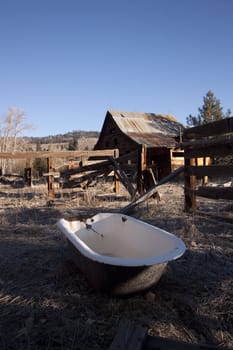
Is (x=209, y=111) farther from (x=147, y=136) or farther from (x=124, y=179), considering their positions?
(x=124, y=179)

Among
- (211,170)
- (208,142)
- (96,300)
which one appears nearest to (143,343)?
(96,300)

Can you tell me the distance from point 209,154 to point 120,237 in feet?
7.65

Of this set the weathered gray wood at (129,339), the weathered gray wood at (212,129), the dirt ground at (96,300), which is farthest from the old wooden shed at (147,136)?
the weathered gray wood at (129,339)

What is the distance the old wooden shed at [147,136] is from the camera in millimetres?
19062

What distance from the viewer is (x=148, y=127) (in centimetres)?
2239

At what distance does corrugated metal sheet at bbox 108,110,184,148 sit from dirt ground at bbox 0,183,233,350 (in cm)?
1488

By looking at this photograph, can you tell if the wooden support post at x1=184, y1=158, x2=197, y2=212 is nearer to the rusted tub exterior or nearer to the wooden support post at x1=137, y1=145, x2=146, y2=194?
the wooden support post at x1=137, y1=145, x2=146, y2=194

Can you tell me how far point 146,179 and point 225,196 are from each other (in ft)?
12.5

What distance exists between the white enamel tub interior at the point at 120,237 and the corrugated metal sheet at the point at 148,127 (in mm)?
14551

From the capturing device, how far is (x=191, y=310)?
2.78 meters

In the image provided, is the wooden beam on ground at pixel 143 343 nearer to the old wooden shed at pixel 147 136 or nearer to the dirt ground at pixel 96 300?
the dirt ground at pixel 96 300

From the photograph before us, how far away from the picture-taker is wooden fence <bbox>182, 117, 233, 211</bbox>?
513cm

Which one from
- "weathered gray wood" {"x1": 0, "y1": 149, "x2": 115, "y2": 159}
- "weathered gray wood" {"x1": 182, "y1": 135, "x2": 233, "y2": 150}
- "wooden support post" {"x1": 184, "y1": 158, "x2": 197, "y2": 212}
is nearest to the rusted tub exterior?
"weathered gray wood" {"x1": 182, "y1": 135, "x2": 233, "y2": 150}

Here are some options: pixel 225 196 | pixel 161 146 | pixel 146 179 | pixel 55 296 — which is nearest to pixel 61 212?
pixel 146 179
